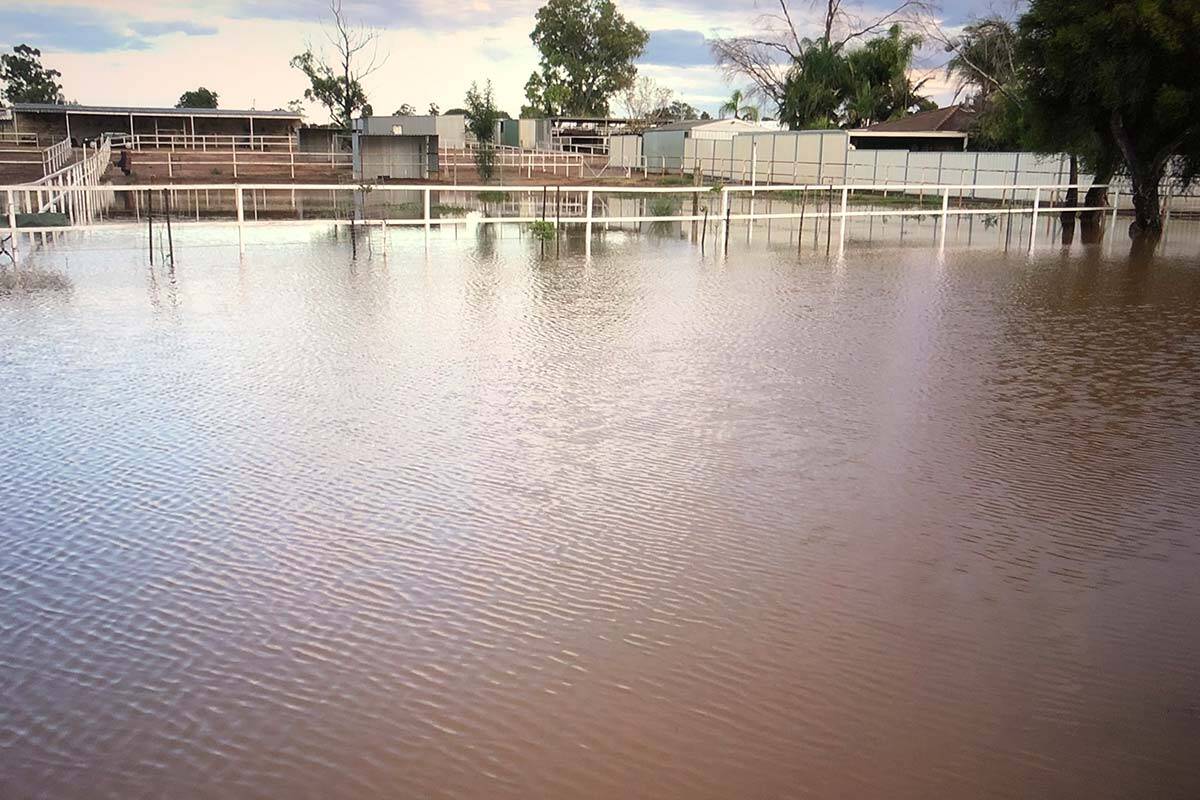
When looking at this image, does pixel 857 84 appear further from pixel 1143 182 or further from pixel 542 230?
pixel 542 230

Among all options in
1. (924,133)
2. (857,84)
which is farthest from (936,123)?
(857,84)

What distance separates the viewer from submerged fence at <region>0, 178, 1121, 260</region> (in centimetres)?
2209

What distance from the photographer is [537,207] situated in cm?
3412

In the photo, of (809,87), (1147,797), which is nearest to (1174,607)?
(1147,797)

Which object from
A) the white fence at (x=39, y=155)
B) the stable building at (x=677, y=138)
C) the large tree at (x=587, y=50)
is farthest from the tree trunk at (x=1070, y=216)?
the large tree at (x=587, y=50)

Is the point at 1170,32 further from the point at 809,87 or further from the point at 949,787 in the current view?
the point at 809,87

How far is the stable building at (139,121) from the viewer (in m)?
54.8

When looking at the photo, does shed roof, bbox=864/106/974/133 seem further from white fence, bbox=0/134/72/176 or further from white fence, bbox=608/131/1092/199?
white fence, bbox=0/134/72/176

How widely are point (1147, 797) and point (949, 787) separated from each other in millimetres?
554

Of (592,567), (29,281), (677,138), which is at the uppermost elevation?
(677,138)

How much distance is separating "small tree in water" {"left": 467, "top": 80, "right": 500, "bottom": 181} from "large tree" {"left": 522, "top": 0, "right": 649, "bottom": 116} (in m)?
43.7

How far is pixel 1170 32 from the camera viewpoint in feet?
72.1

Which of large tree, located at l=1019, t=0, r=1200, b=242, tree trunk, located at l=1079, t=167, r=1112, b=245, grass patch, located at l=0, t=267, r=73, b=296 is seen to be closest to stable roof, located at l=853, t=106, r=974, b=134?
tree trunk, located at l=1079, t=167, r=1112, b=245

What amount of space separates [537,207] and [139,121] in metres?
31.8
